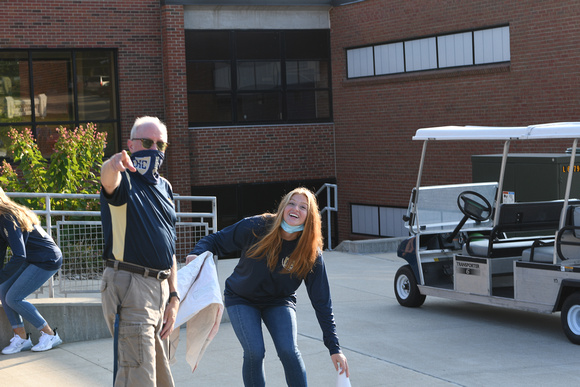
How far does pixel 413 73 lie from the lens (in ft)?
64.1

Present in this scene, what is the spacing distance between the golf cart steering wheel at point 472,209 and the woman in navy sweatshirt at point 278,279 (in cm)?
463

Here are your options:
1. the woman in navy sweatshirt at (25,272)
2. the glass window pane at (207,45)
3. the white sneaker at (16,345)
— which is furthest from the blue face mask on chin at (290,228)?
the glass window pane at (207,45)

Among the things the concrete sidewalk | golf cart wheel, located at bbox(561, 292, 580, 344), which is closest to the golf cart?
golf cart wheel, located at bbox(561, 292, 580, 344)

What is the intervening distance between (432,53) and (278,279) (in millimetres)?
14735

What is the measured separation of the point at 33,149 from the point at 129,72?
721 cm

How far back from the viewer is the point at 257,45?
21516 mm

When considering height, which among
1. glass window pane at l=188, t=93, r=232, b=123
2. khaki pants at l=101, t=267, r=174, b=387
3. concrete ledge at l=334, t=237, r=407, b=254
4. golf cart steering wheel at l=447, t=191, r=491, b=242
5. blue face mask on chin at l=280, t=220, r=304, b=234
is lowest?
concrete ledge at l=334, t=237, r=407, b=254

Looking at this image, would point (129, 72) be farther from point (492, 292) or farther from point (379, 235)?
point (492, 292)

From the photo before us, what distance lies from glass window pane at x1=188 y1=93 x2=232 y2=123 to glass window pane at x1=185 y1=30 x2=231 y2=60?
0.97 m

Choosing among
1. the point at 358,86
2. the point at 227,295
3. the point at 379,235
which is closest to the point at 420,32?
the point at 358,86

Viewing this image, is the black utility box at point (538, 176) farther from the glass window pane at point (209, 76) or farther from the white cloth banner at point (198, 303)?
the glass window pane at point (209, 76)

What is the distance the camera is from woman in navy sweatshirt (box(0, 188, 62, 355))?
716cm

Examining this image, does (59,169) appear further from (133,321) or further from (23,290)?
(133,321)

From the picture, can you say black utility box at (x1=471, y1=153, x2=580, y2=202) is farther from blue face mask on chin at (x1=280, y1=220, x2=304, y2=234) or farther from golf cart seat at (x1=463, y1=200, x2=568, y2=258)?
blue face mask on chin at (x1=280, y1=220, x2=304, y2=234)
